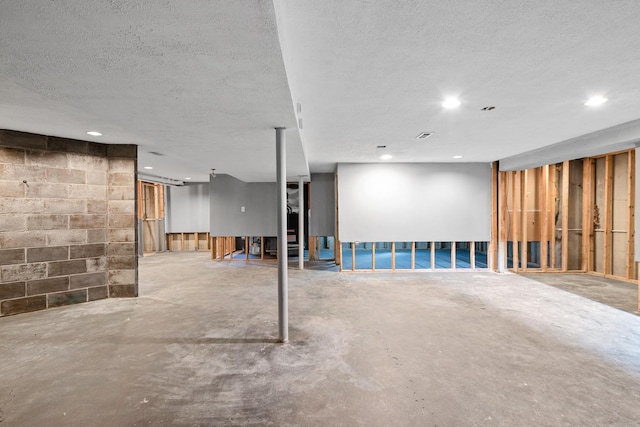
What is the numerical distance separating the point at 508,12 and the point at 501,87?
108 cm

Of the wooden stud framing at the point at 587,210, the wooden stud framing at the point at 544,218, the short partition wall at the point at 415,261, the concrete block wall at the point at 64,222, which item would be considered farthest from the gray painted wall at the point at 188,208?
the wooden stud framing at the point at 587,210

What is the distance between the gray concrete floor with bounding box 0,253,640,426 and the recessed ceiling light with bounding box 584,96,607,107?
241 cm

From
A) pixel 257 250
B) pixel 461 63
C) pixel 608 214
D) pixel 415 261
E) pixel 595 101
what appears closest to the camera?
pixel 461 63

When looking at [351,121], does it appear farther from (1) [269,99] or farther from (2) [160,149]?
(2) [160,149]

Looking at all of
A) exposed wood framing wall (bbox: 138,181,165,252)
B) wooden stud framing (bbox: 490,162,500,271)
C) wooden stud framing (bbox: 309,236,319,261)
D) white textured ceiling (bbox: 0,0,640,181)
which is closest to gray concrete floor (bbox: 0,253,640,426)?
wooden stud framing (bbox: 490,162,500,271)

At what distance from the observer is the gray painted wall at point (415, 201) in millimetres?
6164

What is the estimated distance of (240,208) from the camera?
751 cm

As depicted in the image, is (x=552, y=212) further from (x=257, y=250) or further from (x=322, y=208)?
(x=257, y=250)

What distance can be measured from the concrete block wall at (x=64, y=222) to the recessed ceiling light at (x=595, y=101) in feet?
18.6

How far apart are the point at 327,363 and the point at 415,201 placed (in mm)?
4517

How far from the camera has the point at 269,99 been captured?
2.22m

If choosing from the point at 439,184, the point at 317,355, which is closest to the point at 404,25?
the point at 317,355

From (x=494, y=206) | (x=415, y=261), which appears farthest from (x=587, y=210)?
(x=415, y=261)

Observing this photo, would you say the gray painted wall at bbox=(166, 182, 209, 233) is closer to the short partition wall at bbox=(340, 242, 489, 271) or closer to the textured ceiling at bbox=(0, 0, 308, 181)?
the short partition wall at bbox=(340, 242, 489, 271)
